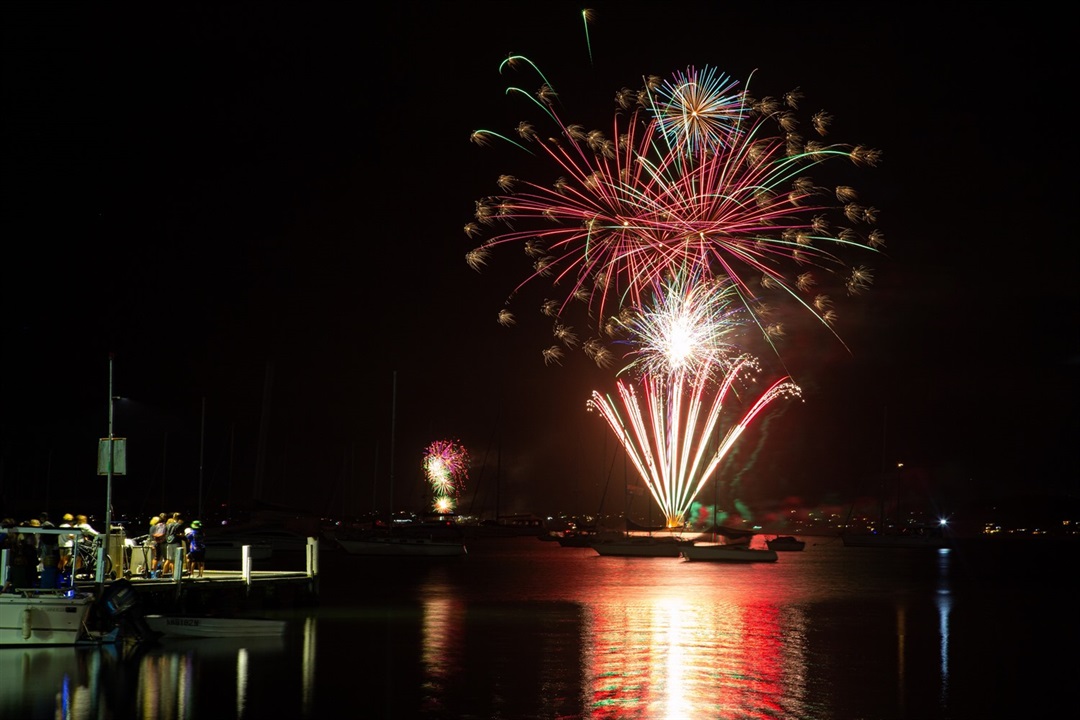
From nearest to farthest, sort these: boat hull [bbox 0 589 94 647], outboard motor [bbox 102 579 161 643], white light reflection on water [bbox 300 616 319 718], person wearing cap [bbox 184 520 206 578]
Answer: white light reflection on water [bbox 300 616 319 718]
boat hull [bbox 0 589 94 647]
outboard motor [bbox 102 579 161 643]
person wearing cap [bbox 184 520 206 578]

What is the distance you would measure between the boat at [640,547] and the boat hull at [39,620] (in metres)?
82.9

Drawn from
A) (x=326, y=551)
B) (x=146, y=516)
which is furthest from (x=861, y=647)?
(x=146, y=516)

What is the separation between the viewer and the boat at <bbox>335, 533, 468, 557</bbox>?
100250 millimetres

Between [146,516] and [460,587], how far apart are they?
14791 centimetres

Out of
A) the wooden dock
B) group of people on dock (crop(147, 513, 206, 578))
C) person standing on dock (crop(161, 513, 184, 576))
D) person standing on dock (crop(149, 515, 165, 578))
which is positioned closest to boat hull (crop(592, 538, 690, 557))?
the wooden dock

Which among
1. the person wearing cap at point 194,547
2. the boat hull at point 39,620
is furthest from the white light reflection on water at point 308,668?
the boat hull at point 39,620

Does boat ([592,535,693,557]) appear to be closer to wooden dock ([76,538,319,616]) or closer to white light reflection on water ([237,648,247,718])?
wooden dock ([76,538,319,616])

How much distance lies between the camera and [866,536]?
15725cm

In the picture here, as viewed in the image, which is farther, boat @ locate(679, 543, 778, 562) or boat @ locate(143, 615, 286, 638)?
boat @ locate(679, 543, 778, 562)

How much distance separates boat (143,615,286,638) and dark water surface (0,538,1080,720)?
0.56m

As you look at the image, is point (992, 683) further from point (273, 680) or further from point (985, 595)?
point (985, 595)

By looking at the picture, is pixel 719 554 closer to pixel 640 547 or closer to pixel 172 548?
pixel 640 547

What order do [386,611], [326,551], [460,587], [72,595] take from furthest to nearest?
[326,551] → [460,587] → [386,611] → [72,595]

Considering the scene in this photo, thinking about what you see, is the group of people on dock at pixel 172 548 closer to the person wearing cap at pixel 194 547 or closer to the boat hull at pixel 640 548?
the person wearing cap at pixel 194 547
